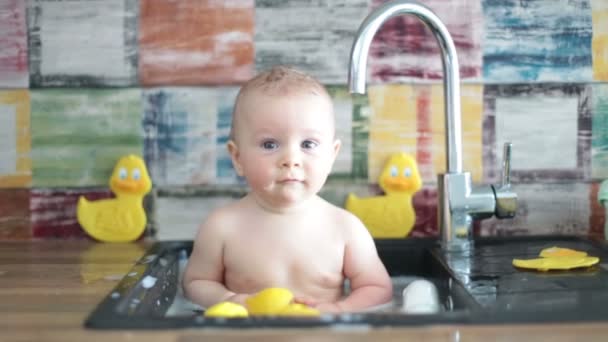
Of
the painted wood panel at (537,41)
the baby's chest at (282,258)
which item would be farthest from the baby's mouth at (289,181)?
the painted wood panel at (537,41)

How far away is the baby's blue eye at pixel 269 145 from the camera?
112 centimetres

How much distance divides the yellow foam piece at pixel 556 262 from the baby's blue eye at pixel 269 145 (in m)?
0.45

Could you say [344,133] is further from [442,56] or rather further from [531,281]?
[531,281]

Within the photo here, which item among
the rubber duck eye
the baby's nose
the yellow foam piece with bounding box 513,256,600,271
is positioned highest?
the baby's nose

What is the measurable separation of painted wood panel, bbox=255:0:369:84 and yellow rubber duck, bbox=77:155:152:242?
326 mm

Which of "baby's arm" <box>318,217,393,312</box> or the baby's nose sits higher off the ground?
the baby's nose

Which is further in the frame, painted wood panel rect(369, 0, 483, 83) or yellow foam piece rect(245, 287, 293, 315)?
painted wood panel rect(369, 0, 483, 83)

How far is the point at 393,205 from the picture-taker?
1.48 metres

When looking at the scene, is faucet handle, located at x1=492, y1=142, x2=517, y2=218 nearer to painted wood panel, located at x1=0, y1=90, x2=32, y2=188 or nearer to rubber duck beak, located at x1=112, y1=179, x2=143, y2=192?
rubber duck beak, located at x1=112, y1=179, x2=143, y2=192

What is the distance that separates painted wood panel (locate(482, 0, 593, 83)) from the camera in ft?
4.86

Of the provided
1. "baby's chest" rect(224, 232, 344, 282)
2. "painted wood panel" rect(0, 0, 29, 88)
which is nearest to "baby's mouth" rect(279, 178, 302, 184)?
"baby's chest" rect(224, 232, 344, 282)

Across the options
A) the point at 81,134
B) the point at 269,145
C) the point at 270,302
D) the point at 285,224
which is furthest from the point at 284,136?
the point at 81,134

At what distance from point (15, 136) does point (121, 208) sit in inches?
10.4

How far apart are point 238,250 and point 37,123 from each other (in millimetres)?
594
